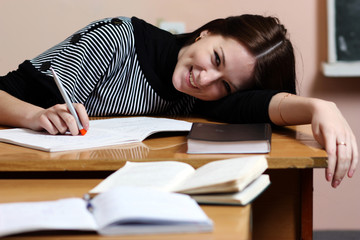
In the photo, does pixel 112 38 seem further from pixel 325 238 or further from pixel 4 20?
pixel 325 238

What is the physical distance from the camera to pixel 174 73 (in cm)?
156

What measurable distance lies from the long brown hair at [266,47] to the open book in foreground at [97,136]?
0.37 m

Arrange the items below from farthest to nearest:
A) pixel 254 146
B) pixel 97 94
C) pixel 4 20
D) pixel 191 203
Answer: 1. pixel 4 20
2. pixel 97 94
3. pixel 254 146
4. pixel 191 203

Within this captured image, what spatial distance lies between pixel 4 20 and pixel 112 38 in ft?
2.86

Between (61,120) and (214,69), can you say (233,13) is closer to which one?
(214,69)

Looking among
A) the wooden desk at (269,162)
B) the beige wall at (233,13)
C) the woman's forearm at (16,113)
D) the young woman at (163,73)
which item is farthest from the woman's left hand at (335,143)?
the beige wall at (233,13)

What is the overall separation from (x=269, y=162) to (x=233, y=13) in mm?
1359

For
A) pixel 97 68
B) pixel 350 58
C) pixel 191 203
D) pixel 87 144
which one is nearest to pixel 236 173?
pixel 191 203

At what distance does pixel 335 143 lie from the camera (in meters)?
0.99


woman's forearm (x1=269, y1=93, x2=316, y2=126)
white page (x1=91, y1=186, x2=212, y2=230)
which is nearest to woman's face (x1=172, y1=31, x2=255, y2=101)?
woman's forearm (x1=269, y1=93, x2=316, y2=126)

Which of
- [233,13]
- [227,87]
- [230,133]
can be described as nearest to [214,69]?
[227,87]

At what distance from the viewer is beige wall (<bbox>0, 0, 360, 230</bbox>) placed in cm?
215

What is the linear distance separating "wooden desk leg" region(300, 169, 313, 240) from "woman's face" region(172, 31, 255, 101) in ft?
1.80

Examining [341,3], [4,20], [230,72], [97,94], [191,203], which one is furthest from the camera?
[4,20]
